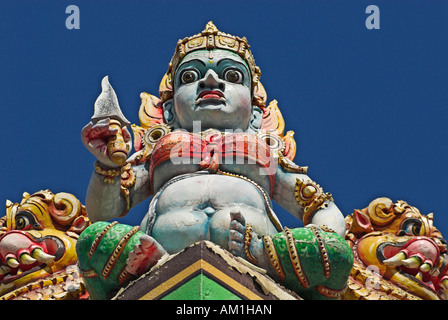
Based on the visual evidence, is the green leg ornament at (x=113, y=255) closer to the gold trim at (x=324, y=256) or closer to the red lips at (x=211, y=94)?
the gold trim at (x=324, y=256)

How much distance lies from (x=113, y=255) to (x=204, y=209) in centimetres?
96

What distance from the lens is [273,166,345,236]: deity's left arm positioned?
7.57 metres

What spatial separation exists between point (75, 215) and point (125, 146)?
1.89 metres

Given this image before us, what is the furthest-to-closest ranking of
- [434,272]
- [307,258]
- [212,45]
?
[212,45] → [434,272] → [307,258]

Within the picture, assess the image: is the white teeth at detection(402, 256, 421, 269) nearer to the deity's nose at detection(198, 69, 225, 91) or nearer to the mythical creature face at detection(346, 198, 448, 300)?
the mythical creature face at detection(346, 198, 448, 300)

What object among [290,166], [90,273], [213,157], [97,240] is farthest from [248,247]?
[290,166]

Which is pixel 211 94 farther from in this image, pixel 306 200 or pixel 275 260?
pixel 275 260

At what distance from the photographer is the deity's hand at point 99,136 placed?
22.1 feet

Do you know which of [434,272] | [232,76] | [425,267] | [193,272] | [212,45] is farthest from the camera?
[212,45]

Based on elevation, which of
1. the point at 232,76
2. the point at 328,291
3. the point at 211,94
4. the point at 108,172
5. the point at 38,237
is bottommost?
the point at 328,291

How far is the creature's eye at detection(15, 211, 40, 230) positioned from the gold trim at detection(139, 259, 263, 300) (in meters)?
2.71

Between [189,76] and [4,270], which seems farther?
[189,76]

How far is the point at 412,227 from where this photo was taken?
8.20 meters

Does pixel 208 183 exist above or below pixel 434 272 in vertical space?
above
